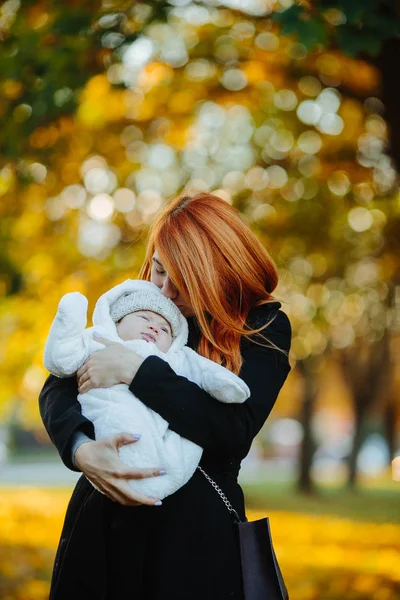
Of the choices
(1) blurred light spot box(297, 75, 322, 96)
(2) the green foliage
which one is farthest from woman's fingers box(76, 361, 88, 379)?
(1) blurred light spot box(297, 75, 322, 96)

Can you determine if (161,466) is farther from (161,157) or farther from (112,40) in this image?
(161,157)

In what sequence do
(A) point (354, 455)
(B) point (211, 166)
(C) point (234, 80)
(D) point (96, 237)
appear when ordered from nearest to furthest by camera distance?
(C) point (234, 80), (D) point (96, 237), (B) point (211, 166), (A) point (354, 455)

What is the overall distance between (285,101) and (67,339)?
792cm

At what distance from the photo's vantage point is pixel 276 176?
34.6 ft

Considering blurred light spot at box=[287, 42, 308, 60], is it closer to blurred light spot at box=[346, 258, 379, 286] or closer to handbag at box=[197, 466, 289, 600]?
handbag at box=[197, 466, 289, 600]

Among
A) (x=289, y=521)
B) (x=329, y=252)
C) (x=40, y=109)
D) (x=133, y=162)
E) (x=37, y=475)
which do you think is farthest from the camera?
(x=37, y=475)

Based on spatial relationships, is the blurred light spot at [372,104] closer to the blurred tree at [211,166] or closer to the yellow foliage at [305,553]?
the blurred tree at [211,166]

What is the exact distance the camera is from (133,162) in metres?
10.2

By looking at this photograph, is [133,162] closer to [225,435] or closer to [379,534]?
[379,534]

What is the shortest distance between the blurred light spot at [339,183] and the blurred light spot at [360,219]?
0.65 meters

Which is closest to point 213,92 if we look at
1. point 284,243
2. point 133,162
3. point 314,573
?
point 133,162

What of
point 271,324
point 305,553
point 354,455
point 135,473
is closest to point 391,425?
point 354,455

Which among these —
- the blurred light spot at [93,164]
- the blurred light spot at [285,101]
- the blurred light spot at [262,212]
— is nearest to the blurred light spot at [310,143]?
the blurred light spot at [285,101]

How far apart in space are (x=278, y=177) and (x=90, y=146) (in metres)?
2.58
